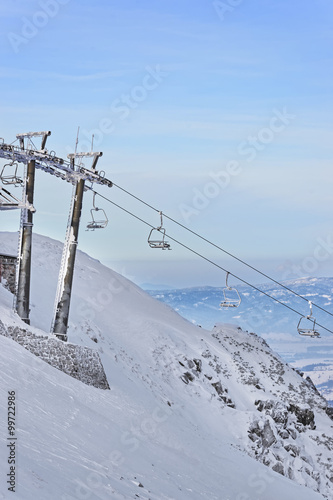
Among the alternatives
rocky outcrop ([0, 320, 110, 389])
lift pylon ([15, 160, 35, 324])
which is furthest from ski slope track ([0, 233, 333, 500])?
lift pylon ([15, 160, 35, 324])

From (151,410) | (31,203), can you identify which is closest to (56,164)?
(31,203)

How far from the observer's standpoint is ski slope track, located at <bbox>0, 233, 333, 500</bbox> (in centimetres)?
1521

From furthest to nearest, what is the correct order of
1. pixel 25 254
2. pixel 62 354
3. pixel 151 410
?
pixel 25 254
pixel 151 410
pixel 62 354

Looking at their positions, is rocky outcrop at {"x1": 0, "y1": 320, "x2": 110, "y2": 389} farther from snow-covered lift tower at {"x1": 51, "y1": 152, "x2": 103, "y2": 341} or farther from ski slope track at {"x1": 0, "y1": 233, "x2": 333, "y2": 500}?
snow-covered lift tower at {"x1": 51, "y1": 152, "x2": 103, "y2": 341}

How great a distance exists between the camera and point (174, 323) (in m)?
45.0

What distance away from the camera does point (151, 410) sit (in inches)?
1061

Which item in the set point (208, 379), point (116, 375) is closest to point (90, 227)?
point (116, 375)

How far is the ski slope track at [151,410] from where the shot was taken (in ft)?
49.9

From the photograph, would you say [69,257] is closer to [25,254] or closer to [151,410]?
[25,254]

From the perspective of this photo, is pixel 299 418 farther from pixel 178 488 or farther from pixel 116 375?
pixel 178 488

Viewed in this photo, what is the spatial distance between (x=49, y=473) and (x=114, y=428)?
7561 mm

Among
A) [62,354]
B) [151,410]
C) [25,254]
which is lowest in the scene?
[151,410]

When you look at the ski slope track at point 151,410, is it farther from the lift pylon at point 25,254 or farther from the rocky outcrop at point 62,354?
the lift pylon at point 25,254

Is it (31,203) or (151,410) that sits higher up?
(31,203)
